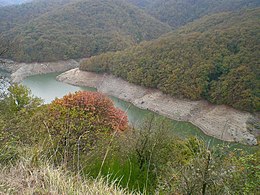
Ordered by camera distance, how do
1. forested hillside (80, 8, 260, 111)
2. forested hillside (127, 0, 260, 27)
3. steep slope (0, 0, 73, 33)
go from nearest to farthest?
forested hillside (80, 8, 260, 111)
steep slope (0, 0, 73, 33)
forested hillside (127, 0, 260, 27)

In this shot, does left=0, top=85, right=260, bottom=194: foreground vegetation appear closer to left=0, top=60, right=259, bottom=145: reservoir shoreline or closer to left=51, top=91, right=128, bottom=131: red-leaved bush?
left=51, top=91, right=128, bottom=131: red-leaved bush

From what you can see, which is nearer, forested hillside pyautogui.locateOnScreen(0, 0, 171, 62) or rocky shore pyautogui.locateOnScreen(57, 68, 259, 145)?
rocky shore pyautogui.locateOnScreen(57, 68, 259, 145)

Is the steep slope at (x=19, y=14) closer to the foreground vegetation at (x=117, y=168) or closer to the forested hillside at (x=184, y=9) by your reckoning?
the forested hillside at (x=184, y=9)

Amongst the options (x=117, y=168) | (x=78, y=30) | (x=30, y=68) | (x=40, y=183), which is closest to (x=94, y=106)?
(x=117, y=168)

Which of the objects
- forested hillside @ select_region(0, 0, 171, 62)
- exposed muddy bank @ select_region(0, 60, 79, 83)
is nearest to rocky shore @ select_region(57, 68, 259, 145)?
exposed muddy bank @ select_region(0, 60, 79, 83)

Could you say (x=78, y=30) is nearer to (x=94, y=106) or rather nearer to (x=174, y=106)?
(x=174, y=106)

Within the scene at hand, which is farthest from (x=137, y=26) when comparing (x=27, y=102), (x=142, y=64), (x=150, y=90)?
(x=27, y=102)

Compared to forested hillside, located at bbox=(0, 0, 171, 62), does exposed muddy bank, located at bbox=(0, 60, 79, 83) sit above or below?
below

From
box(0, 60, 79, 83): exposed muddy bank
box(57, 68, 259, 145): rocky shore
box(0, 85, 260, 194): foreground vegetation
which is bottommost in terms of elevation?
box(0, 60, 79, 83): exposed muddy bank

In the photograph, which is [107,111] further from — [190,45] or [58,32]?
[58,32]
